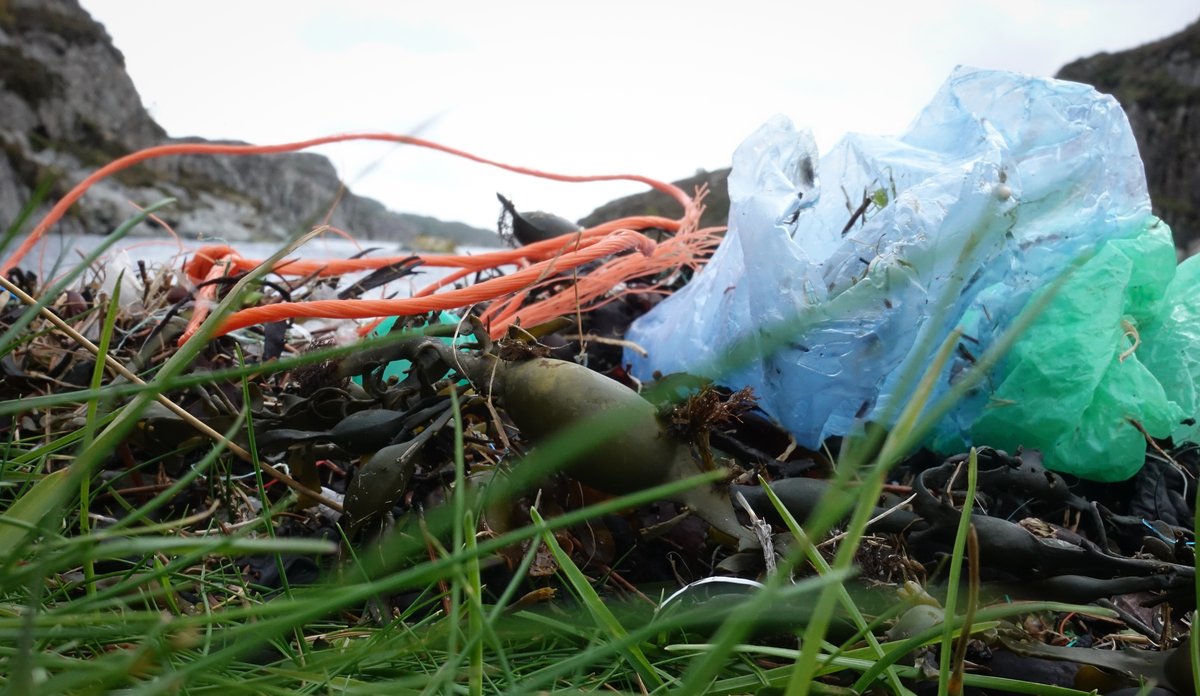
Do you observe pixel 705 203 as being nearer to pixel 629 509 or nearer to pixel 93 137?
pixel 629 509

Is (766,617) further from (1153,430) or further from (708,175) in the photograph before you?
(708,175)

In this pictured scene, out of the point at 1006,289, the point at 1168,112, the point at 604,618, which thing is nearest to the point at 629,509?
the point at 604,618

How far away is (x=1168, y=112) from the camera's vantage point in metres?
33.9

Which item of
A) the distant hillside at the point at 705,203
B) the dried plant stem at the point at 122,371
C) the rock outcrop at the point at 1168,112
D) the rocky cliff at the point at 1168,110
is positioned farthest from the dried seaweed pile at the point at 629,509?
the rock outcrop at the point at 1168,112

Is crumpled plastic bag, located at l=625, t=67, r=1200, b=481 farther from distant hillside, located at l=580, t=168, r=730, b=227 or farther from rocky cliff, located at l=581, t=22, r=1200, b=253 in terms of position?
rocky cliff, located at l=581, t=22, r=1200, b=253

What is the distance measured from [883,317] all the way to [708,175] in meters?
2.22

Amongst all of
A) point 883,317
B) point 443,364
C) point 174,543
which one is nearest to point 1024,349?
point 883,317

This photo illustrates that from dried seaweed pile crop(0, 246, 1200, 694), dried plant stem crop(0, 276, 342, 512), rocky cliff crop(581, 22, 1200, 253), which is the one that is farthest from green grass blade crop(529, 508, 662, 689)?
rocky cliff crop(581, 22, 1200, 253)

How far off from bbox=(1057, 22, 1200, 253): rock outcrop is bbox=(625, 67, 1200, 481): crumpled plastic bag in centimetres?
3417

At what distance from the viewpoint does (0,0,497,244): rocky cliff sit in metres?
38.5

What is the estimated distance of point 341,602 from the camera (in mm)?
326

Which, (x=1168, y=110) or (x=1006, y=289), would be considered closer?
(x=1006, y=289)

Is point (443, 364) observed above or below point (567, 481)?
above

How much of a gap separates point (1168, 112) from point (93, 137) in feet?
187
